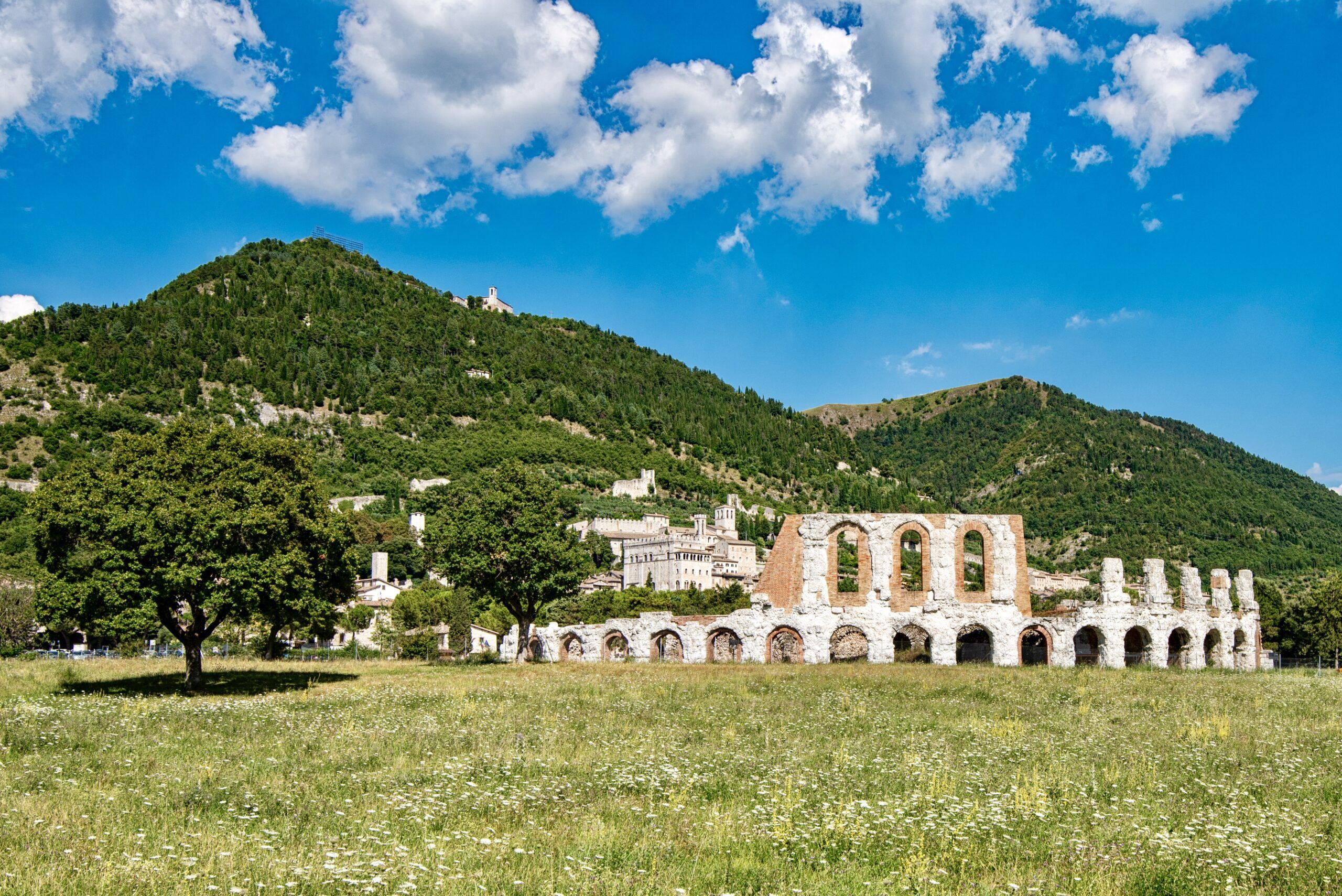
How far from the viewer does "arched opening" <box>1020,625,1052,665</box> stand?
3756 cm

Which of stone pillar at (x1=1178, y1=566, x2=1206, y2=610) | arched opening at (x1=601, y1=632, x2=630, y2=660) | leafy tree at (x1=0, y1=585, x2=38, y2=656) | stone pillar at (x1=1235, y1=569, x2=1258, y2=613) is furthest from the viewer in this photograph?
leafy tree at (x1=0, y1=585, x2=38, y2=656)

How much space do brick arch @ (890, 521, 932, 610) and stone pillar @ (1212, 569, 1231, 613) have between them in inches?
487

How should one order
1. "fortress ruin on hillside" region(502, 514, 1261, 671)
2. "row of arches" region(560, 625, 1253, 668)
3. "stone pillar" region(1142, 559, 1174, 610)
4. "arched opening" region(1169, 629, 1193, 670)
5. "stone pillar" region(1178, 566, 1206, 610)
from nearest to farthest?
1. "fortress ruin on hillside" region(502, 514, 1261, 671)
2. "row of arches" region(560, 625, 1253, 668)
3. "stone pillar" region(1142, 559, 1174, 610)
4. "arched opening" region(1169, 629, 1193, 670)
5. "stone pillar" region(1178, 566, 1206, 610)

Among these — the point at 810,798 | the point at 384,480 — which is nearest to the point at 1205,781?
the point at 810,798

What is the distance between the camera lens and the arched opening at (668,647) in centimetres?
3872

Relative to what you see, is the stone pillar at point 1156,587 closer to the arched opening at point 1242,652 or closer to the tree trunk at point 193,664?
the arched opening at point 1242,652

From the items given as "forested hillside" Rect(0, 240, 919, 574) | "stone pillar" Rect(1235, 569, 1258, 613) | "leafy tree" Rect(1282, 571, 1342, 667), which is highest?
"forested hillside" Rect(0, 240, 919, 574)

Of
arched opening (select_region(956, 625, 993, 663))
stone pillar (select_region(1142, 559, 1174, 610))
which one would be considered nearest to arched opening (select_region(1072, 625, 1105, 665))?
stone pillar (select_region(1142, 559, 1174, 610))

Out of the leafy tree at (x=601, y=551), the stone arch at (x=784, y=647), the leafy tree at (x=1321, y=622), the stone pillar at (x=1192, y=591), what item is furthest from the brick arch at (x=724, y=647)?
the leafy tree at (x=601, y=551)

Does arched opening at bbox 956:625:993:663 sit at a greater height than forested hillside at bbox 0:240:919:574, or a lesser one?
lesser

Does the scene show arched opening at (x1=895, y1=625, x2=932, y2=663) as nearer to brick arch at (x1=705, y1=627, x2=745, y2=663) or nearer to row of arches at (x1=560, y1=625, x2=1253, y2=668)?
row of arches at (x1=560, y1=625, x2=1253, y2=668)

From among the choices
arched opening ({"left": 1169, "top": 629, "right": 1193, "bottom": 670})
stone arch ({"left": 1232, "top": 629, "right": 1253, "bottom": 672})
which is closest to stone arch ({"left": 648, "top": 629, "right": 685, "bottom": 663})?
arched opening ({"left": 1169, "top": 629, "right": 1193, "bottom": 670})

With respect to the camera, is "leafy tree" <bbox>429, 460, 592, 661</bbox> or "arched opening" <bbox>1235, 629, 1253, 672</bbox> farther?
"arched opening" <bbox>1235, 629, 1253, 672</bbox>

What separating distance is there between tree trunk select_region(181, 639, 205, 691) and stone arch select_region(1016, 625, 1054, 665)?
28327mm
